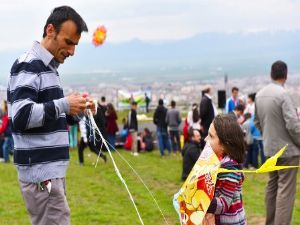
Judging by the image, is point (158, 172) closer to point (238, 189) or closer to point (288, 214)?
point (288, 214)

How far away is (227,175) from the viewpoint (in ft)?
12.0

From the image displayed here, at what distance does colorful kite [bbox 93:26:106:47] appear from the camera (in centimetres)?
2025

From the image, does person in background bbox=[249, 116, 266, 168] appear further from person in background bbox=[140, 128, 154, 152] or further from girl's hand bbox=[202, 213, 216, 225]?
girl's hand bbox=[202, 213, 216, 225]

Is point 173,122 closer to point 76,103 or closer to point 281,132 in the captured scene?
point 281,132

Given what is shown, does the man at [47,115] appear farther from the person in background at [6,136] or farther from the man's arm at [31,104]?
the person in background at [6,136]

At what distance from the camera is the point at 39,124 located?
333 centimetres

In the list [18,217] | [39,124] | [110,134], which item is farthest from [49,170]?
[110,134]

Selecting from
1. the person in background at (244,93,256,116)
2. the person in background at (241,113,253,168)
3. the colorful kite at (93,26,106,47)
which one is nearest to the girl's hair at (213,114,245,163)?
the person in background at (241,113,253,168)

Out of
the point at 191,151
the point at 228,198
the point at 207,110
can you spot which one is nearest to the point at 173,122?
the point at 207,110

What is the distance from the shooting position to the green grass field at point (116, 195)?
25.0 feet

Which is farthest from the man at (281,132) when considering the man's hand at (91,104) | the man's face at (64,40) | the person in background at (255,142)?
the person in background at (255,142)

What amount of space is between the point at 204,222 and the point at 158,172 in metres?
8.76

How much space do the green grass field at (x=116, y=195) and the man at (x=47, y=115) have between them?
3.86 meters

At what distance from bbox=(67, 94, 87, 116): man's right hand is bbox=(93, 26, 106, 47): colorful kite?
16868 millimetres
